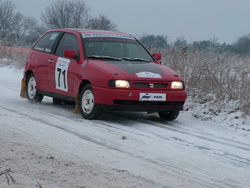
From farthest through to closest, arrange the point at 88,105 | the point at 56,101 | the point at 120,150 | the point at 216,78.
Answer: the point at 216,78 → the point at 56,101 → the point at 88,105 → the point at 120,150

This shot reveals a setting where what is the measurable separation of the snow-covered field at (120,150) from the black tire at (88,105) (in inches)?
6.8

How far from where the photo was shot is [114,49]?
9.69 metres

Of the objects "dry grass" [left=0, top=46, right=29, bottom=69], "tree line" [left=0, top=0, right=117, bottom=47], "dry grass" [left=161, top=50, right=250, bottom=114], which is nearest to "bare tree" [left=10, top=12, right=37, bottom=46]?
"tree line" [left=0, top=0, right=117, bottom=47]

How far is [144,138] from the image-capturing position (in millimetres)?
7336

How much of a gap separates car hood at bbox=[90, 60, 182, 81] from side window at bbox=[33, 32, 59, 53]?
1.76 metres

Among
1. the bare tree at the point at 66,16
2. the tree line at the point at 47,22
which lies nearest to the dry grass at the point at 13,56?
the tree line at the point at 47,22

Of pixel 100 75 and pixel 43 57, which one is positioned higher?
pixel 43 57

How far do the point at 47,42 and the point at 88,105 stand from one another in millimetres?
2429

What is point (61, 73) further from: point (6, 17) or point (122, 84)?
point (6, 17)

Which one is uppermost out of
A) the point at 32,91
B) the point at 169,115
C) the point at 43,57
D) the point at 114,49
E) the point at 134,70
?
the point at 114,49

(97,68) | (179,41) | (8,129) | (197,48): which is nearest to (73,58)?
(97,68)

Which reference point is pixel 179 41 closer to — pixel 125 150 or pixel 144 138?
pixel 144 138

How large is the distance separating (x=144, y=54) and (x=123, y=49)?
19.3 inches

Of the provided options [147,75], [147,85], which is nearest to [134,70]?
[147,75]
